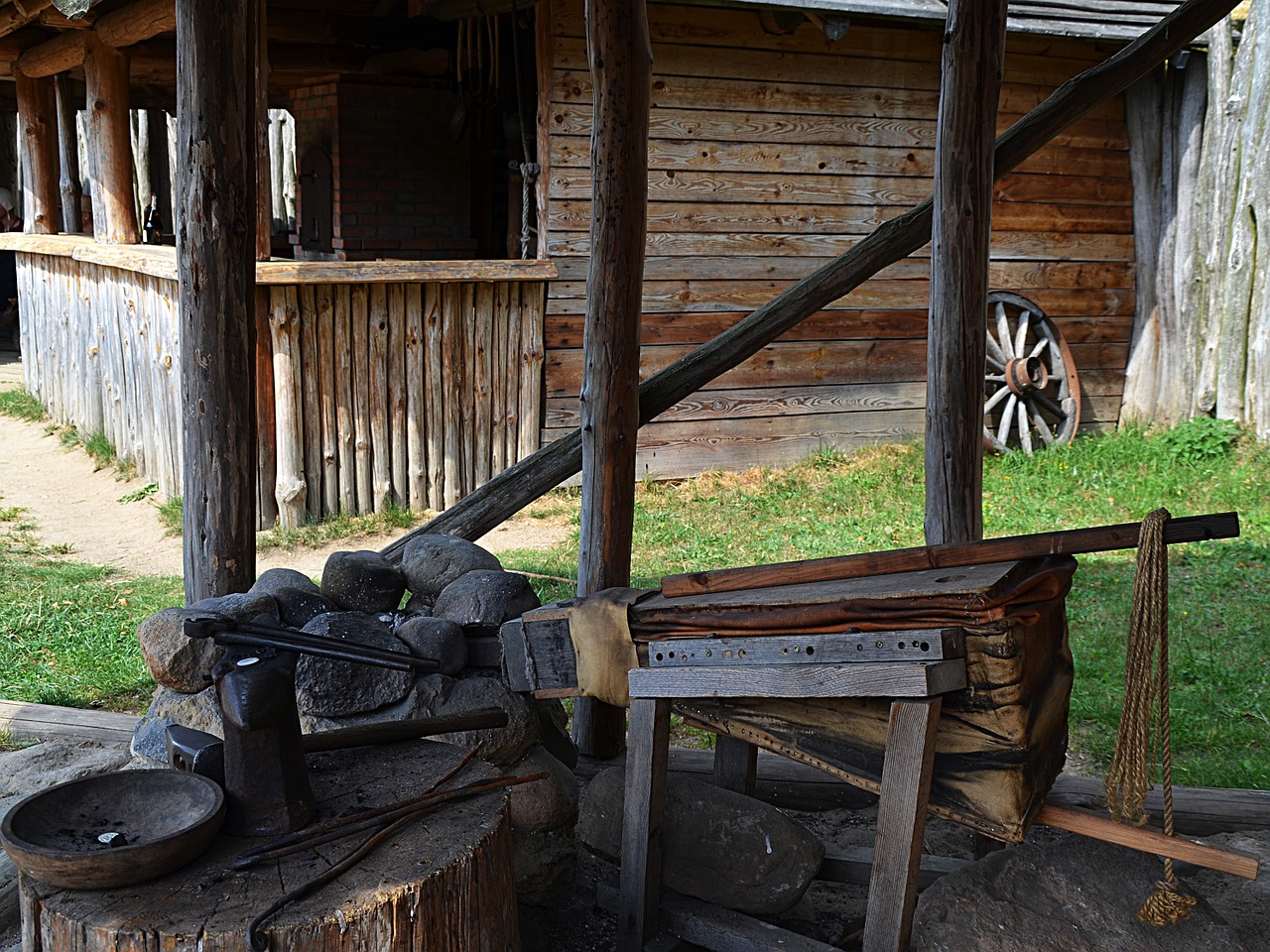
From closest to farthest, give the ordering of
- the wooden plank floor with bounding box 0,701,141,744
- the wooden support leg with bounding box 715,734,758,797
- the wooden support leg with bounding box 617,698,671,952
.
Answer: the wooden support leg with bounding box 617,698,671,952
the wooden support leg with bounding box 715,734,758,797
the wooden plank floor with bounding box 0,701,141,744

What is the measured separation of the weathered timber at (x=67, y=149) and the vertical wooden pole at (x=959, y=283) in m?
8.66

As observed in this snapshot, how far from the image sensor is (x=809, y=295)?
4418 millimetres

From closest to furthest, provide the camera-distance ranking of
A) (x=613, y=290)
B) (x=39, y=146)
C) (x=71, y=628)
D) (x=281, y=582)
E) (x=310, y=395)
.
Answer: (x=281, y=582) < (x=613, y=290) < (x=71, y=628) < (x=310, y=395) < (x=39, y=146)

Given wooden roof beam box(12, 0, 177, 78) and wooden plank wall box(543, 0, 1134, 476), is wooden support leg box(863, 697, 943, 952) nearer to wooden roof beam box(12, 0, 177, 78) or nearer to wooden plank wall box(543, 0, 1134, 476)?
wooden plank wall box(543, 0, 1134, 476)

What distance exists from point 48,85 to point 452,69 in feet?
12.5

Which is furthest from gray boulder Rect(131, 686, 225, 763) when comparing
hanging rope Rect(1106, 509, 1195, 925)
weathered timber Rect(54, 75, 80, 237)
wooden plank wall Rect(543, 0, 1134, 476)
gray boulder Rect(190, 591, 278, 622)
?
weathered timber Rect(54, 75, 80, 237)

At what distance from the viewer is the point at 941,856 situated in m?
Result: 3.36

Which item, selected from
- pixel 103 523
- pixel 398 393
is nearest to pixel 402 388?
pixel 398 393

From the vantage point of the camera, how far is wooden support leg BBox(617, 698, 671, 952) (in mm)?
2922

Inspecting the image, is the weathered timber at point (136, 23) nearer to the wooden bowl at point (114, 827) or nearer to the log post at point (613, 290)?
the log post at point (613, 290)

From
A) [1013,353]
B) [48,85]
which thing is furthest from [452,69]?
[1013,353]

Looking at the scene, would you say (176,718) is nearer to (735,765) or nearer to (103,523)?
(735,765)

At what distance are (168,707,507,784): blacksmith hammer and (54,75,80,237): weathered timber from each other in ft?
29.5

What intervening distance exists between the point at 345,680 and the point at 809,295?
2.24m
